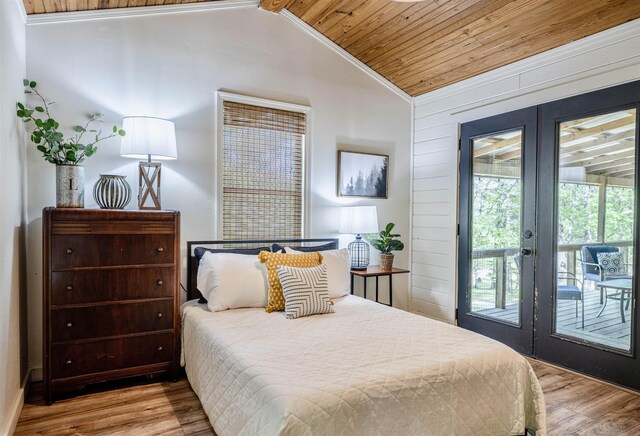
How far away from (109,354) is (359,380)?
180cm

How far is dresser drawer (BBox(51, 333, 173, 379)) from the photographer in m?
2.45

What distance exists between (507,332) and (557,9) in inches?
99.8

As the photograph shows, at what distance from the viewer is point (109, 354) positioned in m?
2.58

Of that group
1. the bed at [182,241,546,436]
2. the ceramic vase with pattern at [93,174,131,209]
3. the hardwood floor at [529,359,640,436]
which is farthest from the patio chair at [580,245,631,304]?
the ceramic vase with pattern at [93,174,131,209]

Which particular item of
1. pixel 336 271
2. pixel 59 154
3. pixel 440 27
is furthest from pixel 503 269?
pixel 59 154

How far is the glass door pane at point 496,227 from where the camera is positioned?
3.46 metres

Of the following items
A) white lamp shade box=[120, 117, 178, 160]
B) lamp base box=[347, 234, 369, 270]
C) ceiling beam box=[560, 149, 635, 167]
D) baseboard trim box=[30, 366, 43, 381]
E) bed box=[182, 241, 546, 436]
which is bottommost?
baseboard trim box=[30, 366, 43, 381]

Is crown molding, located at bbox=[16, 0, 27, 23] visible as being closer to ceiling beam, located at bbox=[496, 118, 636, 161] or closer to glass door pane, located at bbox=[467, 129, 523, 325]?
glass door pane, located at bbox=[467, 129, 523, 325]

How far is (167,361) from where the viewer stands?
274 centimetres

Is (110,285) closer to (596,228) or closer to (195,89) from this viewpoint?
(195,89)

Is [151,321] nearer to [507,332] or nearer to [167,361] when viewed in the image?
[167,361]

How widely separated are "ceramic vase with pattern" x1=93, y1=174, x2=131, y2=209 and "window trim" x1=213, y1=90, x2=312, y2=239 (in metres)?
0.76

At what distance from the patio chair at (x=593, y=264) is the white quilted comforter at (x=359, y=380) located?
141cm

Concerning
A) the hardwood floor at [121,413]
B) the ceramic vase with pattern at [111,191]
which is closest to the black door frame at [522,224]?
the hardwood floor at [121,413]
